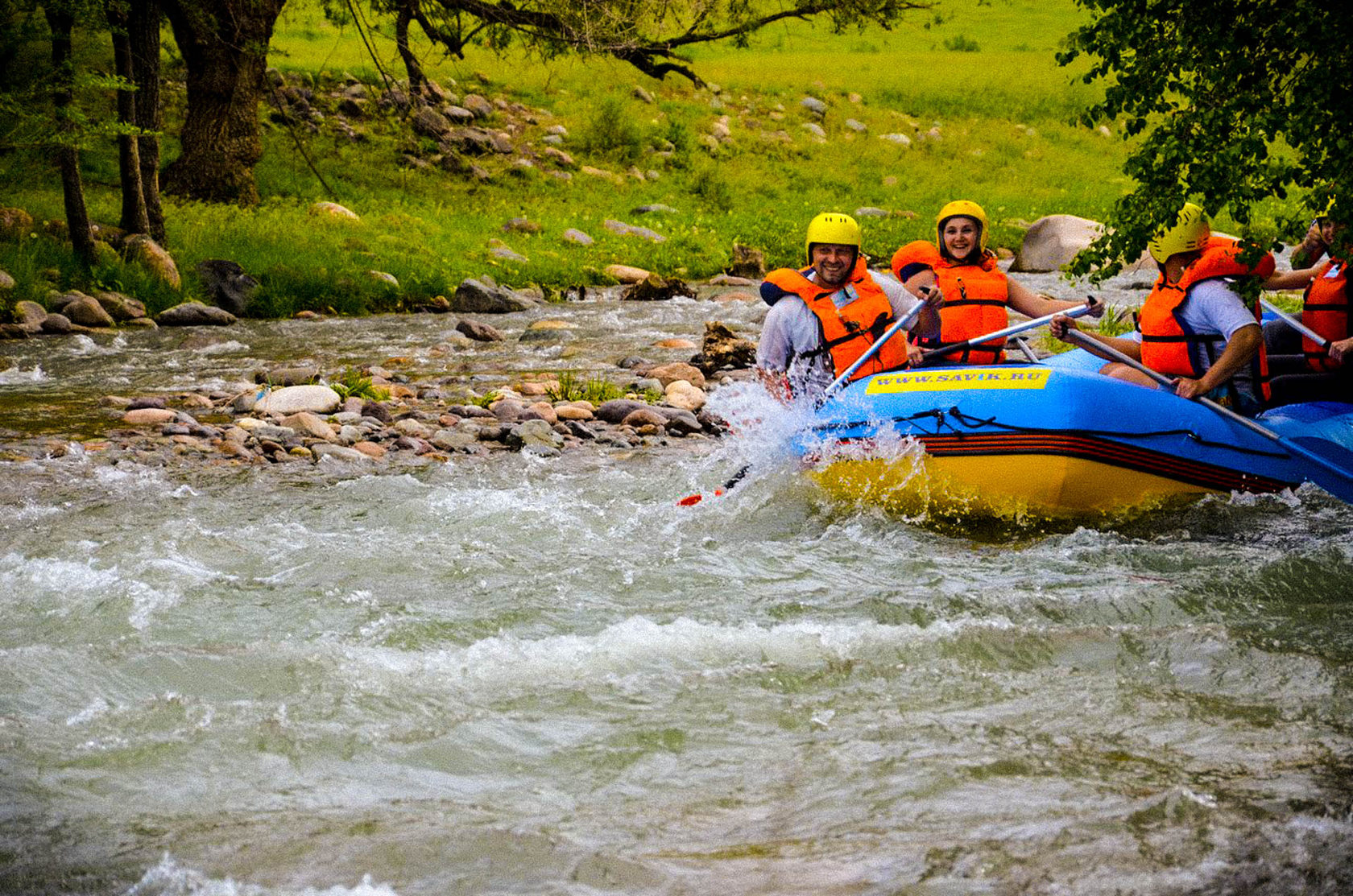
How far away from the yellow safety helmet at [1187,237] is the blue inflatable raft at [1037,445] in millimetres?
899

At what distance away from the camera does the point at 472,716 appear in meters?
4.50

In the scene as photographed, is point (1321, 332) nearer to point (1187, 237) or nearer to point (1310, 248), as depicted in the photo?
point (1310, 248)

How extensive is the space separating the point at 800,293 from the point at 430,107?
65.2 ft

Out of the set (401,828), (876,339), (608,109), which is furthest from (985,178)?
(401,828)

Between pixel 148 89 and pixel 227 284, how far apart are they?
228 cm

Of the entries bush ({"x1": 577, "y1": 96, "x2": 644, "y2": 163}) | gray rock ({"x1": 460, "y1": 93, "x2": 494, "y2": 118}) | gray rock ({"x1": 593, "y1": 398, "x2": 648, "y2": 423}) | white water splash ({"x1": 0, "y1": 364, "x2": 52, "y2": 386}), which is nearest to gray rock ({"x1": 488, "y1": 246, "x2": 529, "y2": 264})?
white water splash ({"x1": 0, "y1": 364, "x2": 52, "y2": 386})

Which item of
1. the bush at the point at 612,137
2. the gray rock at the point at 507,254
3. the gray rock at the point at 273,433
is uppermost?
the bush at the point at 612,137

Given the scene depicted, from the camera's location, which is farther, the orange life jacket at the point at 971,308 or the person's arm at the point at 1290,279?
the person's arm at the point at 1290,279

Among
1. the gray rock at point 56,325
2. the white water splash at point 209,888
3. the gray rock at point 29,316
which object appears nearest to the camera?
the white water splash at point 209,888

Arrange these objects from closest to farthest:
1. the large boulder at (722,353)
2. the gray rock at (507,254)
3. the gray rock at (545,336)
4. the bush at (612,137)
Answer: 1. the large boulder at (722,353)
2. the gray rock at (545,336)
3. the gray rock at (507,254)
4. the bush at (612,137)

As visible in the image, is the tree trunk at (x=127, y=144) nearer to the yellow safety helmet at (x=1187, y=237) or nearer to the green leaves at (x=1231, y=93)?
the yellow safety helmet at (x=1187, y=237)

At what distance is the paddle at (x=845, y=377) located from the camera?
744 cm

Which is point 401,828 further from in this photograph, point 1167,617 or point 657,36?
point 657,36

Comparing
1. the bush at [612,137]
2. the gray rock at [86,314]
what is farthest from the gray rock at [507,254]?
the bush at [612,137]
